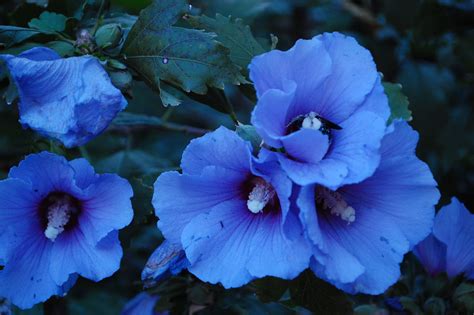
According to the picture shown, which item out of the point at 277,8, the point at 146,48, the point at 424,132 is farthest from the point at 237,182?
the point at 277,8

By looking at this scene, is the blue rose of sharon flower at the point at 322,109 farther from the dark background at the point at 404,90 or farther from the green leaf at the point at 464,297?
the dark background at the point at 404,90

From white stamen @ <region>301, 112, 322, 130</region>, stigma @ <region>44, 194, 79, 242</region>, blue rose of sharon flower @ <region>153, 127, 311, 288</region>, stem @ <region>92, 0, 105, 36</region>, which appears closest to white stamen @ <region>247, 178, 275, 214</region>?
blue rose of sharon flower @ <region>153, 127, 311, 288</region>

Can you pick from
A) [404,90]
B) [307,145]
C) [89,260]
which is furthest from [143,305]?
[404,90]

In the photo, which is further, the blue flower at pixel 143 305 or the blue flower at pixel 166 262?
the blue flower at pixel 143 305

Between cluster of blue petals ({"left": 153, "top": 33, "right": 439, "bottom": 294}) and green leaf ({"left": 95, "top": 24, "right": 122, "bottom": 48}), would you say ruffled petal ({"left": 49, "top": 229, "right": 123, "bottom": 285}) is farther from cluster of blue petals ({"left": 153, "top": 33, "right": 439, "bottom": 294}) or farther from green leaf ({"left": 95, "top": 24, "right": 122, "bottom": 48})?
green leaf ({"left": 95, "top": 24, "right": 122, "bottom": 48})

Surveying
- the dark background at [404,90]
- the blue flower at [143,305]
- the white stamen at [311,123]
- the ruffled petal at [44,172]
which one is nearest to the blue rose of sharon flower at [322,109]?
the white stamen at [311,123]

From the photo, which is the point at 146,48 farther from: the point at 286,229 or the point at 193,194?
the point at 286,229
